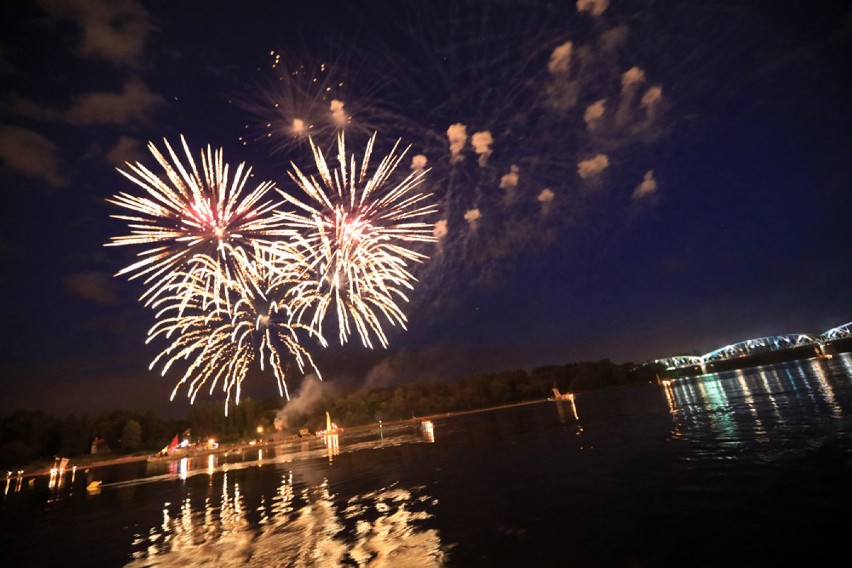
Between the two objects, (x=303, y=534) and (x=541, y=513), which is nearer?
(x=541, y=513)

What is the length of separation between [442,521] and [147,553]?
12158 mm

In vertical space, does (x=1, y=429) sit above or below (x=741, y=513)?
above

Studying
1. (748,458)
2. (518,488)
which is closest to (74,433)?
(518,488)

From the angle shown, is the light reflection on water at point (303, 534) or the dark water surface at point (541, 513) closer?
the dark water surface at point (541, 513)

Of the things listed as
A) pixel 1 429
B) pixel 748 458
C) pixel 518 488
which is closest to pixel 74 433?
pixel 1 429

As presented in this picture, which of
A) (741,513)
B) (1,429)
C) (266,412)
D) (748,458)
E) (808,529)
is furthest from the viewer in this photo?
(266,412)

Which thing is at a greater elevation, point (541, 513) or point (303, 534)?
point (303, 534)

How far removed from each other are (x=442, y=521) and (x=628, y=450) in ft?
49.2

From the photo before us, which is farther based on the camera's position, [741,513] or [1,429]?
[1,429]

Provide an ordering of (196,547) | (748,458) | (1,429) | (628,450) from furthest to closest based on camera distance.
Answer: (1,429) < (628,450) < (748,458) < (196,547)

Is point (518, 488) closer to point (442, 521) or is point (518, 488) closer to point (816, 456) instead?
point (442, 521)

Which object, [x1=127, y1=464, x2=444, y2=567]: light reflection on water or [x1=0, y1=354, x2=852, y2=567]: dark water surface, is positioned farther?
[x1=127, y1=464, x2=444, y2=567]: light reflection on water

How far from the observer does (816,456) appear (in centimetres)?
1691

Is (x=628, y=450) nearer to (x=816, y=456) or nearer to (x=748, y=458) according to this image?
(x=748, y=458)
